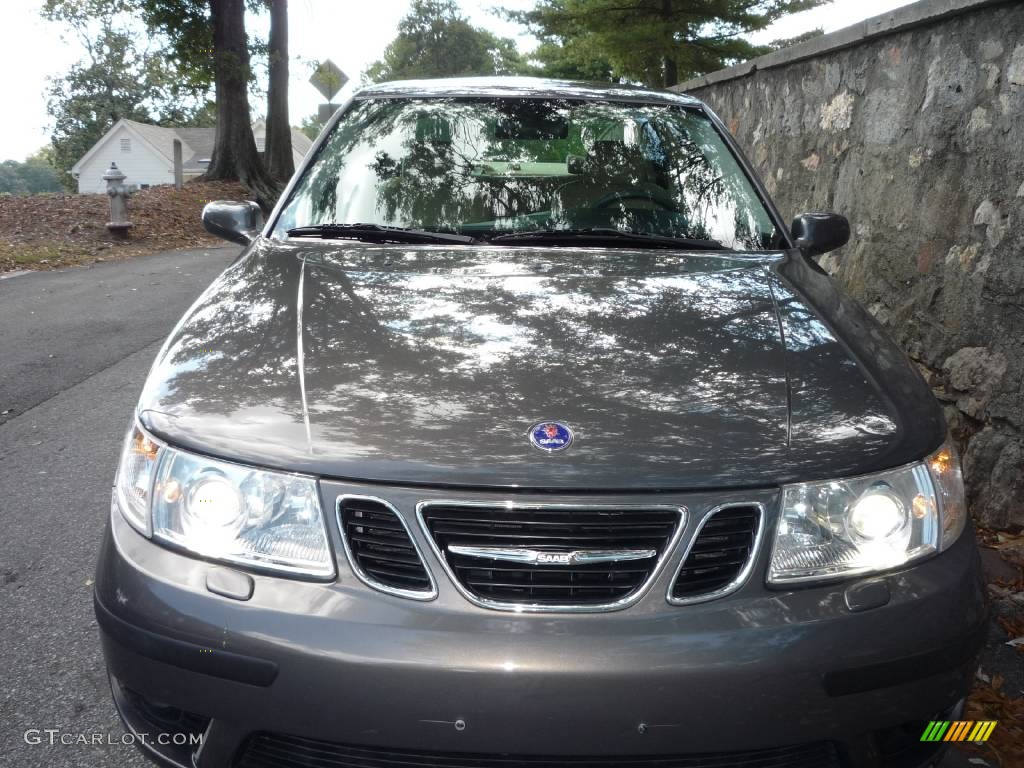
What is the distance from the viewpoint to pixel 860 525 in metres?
1.74

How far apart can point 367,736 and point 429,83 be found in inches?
108

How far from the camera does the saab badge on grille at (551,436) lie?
1684 millimetres

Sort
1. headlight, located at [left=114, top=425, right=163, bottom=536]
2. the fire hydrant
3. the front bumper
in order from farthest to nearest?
1. the fire hydrant
2. headlight, located at [left=114, top=425, right=163, bottom=536]
3. the front bumper

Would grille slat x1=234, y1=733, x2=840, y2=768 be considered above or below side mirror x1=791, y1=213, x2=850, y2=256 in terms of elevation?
below

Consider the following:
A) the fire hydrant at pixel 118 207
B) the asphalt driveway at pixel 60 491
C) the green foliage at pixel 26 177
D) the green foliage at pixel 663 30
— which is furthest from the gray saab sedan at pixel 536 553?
the green foliage at pixel 26 177

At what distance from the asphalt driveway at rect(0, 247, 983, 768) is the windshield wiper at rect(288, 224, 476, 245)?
4.36 ft

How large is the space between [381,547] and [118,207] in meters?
13.6

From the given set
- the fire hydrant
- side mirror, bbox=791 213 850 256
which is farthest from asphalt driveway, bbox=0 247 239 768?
the fire hydrant

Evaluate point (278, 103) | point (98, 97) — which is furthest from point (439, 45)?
point (278, 103)

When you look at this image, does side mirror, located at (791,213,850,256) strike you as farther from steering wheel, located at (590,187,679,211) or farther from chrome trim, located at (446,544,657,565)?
chrome trim, located at (446,544,657,565)

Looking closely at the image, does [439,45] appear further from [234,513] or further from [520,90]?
[234,513]

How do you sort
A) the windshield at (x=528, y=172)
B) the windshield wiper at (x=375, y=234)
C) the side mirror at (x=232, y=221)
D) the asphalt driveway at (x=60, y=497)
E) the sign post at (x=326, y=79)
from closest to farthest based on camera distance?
the asphalt driveway at (x=60, y=497) → the windshield wiper at (x=375, y=234) → the windshield at (x=528, y=172) → the side mirror at (x=232, y=221) → the sign post at (x=326, y=79)

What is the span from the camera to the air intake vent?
1.63 metres

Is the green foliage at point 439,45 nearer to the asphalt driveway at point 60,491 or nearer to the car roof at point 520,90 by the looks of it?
the asphalt driveway at point 60,491
